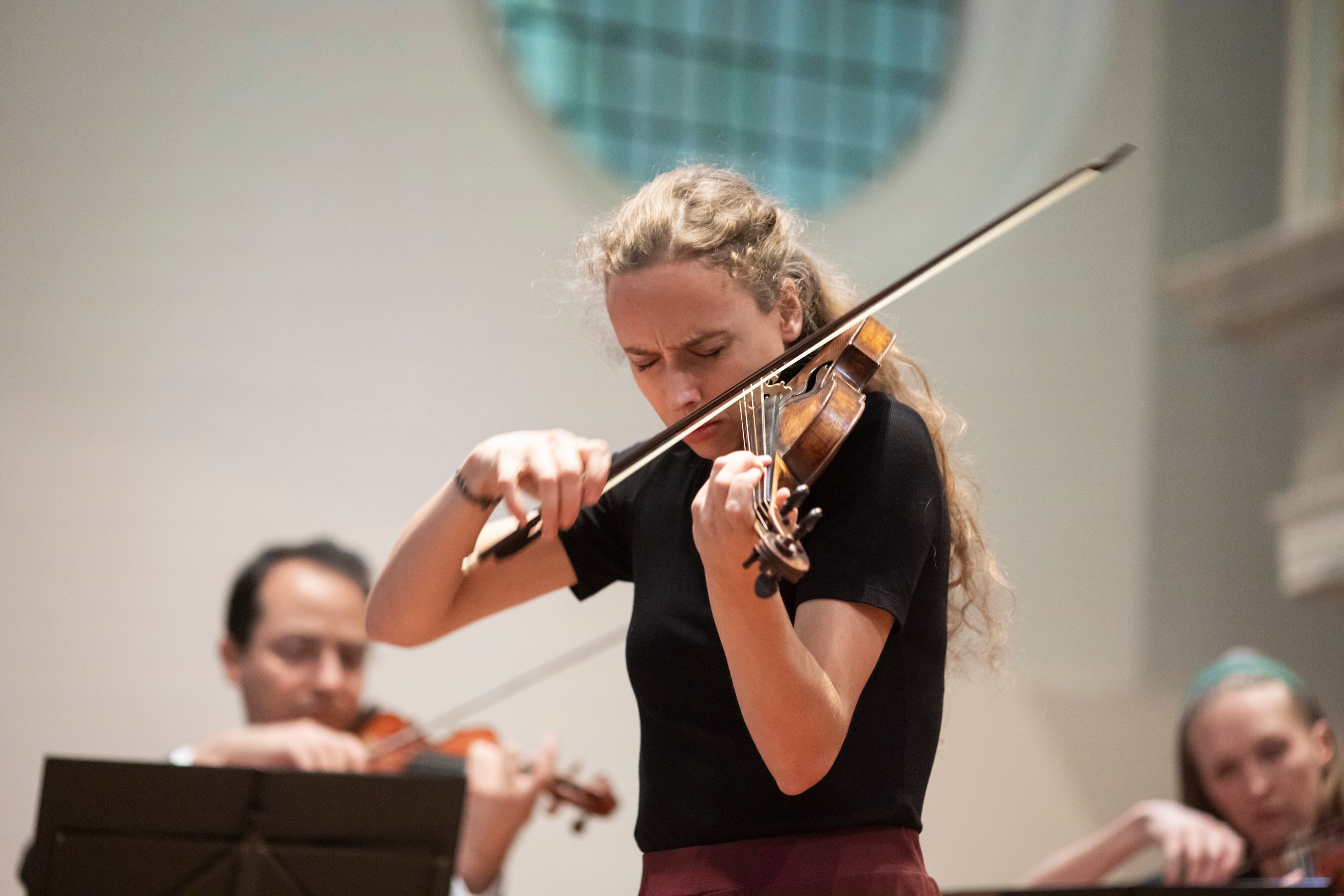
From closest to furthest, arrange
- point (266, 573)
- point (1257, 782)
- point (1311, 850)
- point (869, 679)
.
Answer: point (869, 679) → point (1311, 850) → point (1257, 782) → point (266, 573)

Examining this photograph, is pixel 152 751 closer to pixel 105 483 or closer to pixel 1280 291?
pixel 105 483

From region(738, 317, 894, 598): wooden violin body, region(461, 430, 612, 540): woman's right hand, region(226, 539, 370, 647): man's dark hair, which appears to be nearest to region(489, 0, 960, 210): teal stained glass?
region(226, 539, 370, 647): man's dark hair

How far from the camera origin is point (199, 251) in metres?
3.79

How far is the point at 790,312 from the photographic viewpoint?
4.02ft

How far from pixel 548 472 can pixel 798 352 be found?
0.86 feet

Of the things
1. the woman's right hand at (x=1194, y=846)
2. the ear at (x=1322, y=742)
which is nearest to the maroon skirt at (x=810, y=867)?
the woman's right hand at (x=1194, y=846)

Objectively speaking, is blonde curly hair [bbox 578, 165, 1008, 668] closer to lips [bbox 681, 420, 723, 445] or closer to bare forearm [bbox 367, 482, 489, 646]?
lips [bbox 681, 420, 723, 445]

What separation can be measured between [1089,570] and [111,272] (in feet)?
10.6

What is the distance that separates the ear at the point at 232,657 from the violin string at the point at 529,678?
468mm

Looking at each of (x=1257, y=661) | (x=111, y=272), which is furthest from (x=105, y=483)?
(x=1257, y=661)

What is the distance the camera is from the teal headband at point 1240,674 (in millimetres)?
3098

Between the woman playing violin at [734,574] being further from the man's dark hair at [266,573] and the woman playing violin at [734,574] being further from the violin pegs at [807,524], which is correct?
the man's dark hair at [266,573]

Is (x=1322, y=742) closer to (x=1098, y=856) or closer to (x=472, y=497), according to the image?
(x=1098, y=856)

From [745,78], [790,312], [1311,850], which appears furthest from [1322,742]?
[745,78]
